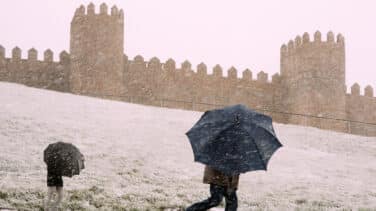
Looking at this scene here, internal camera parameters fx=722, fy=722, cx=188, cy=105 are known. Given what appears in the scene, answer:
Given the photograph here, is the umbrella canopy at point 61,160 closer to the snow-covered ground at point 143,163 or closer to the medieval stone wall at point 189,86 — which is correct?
the snow-covered ground at point 143,163

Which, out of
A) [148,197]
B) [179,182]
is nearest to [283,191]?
[179,182]

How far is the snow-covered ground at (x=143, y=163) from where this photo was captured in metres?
12.2

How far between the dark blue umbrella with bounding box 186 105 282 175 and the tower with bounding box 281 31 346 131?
2298 cm

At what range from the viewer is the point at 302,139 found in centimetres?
2159

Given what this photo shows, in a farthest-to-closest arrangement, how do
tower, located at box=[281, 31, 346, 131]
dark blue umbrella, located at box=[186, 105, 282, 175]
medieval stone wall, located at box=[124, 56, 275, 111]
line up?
tower, located at box=[281, 31, 346, 131] < medieval stone wall, located at box=[124, 56, 275, 111] < dark blue umbrella, located at box=[186, 105, 282, 175]

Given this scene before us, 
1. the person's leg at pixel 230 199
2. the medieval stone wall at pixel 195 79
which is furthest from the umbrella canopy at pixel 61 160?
the medieval stone wall at pixel 195 79

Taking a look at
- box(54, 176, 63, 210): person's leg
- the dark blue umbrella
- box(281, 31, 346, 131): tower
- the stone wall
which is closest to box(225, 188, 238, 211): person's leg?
the dark blue umbrella

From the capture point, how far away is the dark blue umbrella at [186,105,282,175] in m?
8.41

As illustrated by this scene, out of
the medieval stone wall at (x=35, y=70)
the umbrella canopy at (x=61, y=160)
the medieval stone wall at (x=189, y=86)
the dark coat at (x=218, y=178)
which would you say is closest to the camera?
the dark coat at (x=218, y=178)

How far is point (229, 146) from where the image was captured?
27.7 feet

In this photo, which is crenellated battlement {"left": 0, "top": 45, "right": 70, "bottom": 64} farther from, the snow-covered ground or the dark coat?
the dark coat

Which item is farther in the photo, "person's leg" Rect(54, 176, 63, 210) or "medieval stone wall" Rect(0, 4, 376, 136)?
"medieval stone wall" Rect(0, 4, 376, 136)

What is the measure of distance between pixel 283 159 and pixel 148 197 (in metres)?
6.01

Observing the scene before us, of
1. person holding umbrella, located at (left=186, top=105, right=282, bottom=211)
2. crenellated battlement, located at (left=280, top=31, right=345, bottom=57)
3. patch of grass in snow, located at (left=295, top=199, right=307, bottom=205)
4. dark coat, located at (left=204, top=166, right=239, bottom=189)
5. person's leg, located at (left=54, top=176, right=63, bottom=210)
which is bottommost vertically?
patch of grass in snow, located at (left=295, top=199, right=307, bottom=205)
